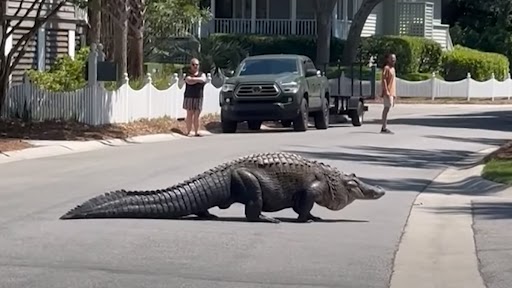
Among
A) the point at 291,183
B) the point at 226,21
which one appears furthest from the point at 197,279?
the point at 226,21

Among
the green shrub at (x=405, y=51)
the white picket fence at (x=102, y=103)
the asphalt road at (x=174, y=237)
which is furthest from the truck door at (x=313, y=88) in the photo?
the green shrub at (x=405, y=51)

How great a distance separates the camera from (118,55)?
97.6ft

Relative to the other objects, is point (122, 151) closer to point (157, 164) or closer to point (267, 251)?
point (157, 164)

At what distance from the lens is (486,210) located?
15234 millimetres

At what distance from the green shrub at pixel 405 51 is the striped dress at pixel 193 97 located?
26.0m

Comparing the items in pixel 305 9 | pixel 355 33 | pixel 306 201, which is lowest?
pixel 306 201

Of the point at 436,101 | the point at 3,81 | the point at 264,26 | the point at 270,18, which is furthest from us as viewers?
the point at 270,18

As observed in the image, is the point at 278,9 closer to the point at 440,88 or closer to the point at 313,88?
the point at 440,88

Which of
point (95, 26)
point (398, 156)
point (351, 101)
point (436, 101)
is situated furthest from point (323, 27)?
point (398, 156)

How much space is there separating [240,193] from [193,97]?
16.1m

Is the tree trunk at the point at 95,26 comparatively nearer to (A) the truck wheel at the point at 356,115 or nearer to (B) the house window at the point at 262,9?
(A) the truck wheel at the point at 356,115

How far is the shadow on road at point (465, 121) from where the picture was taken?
36094mm

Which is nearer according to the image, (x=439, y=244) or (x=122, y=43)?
(x=439, y=244)

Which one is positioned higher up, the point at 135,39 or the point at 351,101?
the point at 135,39
